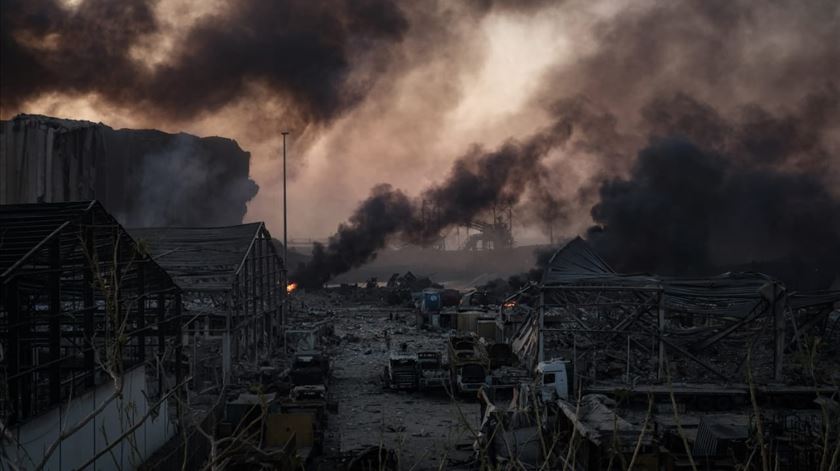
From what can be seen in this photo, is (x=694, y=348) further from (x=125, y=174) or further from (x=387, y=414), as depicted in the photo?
(x=125, y=174)

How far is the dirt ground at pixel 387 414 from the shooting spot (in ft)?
55.9

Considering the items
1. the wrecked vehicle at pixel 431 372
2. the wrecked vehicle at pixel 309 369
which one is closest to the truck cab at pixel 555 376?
the wrecked vehicle at pixel 431 372

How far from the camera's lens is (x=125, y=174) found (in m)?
74.7

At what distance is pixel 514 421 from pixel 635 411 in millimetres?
7948

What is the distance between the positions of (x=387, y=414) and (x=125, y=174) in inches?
2438

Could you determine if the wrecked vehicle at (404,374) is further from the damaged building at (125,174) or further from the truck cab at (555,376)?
the damaged building at (125,174)

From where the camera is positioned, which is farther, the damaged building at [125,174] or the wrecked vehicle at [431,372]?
the damaged building at [125,174]

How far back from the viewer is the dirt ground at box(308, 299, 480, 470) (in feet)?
55.9

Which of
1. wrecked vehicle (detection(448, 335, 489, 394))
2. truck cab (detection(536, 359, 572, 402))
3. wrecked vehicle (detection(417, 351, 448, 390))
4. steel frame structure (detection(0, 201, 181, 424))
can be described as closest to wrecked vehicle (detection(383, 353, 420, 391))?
wrecked vehicle (detection(417, 351, 448, 390))

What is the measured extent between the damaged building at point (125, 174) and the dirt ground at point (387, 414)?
33491 millimetres

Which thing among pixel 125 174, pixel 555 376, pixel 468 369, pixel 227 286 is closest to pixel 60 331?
pixel 227 286

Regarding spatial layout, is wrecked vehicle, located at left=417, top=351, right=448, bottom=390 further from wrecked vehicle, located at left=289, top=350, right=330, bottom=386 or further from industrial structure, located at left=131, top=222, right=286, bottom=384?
industrial structure, located at left=131, top=222, right=286, bottom=384

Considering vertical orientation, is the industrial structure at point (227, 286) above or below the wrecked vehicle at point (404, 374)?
above

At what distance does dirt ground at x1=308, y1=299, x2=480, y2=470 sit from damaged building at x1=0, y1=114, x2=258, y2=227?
33491mm
